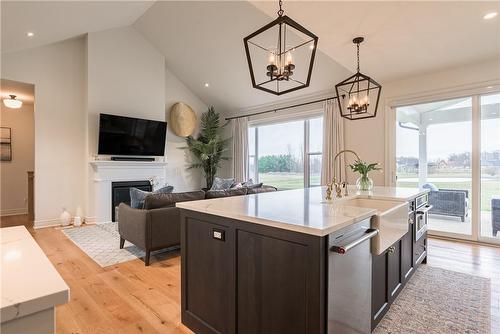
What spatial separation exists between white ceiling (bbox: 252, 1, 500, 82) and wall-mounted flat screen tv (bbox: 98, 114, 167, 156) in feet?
13.2

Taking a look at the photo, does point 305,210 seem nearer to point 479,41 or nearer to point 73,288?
point 73,288

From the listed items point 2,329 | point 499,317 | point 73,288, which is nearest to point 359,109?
point 499,317

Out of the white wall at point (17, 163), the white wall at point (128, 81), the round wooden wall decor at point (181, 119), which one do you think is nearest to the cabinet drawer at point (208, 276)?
the white wall at point (128, 81)

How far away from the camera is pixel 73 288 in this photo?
2.68 m

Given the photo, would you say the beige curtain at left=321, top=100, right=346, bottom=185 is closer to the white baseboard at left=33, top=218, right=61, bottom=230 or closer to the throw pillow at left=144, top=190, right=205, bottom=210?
the throw pillow at left=144, top=190, right=205, bottom=210

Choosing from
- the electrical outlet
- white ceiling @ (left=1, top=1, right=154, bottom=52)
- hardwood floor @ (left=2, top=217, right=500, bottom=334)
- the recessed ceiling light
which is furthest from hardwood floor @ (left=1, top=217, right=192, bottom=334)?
the recessed ceiling light

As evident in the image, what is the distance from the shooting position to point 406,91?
4.76 metres

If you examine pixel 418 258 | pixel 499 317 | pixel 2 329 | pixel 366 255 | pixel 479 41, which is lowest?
pixel 499 317

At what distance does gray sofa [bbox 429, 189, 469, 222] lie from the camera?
14.3 feet

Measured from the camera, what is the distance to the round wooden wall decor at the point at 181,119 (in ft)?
24.0

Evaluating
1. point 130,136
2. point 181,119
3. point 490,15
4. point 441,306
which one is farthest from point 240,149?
point 441,306

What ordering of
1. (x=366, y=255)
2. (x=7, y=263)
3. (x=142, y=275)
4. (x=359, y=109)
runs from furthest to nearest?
1. (x=359, y=109)
2. (x=142, y=275)
3. (x=366, y=255)
4. (x=7, y=263)

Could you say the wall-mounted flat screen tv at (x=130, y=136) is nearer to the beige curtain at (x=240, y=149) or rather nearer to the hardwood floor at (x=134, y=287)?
the beige curtain at (x=240, y=149)

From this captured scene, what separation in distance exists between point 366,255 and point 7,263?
1.71 metres
